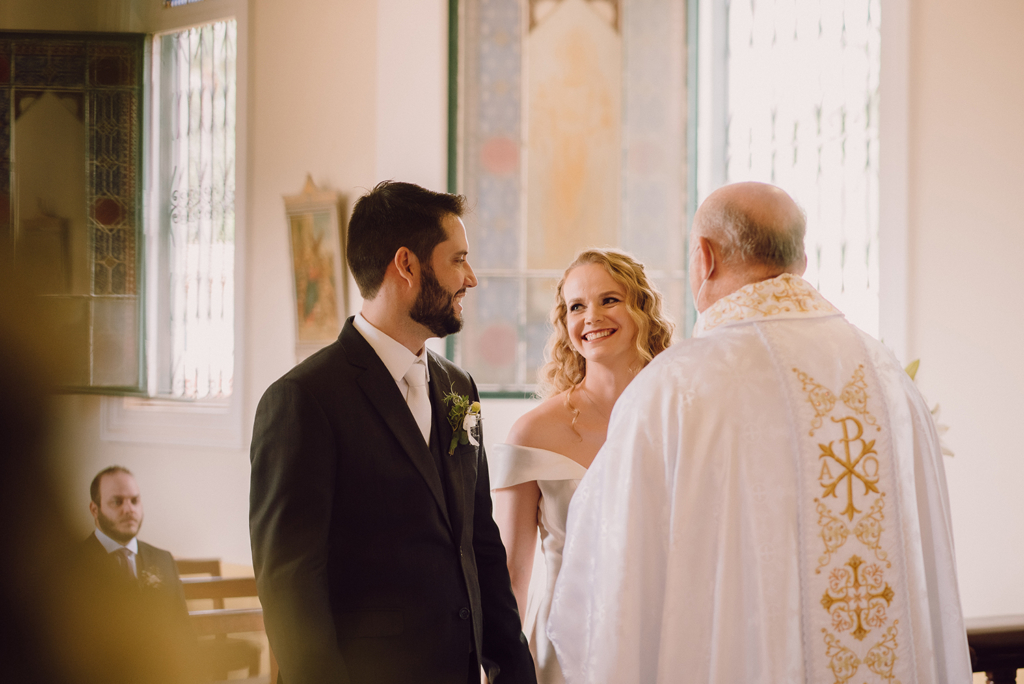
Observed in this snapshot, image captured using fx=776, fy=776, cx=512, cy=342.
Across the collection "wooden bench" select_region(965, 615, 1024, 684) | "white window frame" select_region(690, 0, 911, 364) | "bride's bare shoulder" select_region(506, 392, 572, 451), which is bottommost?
"wooden bench" select_region(965, 615, 1024, 684)

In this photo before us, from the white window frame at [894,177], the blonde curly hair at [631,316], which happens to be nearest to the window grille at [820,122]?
the white window frame at [894,177]

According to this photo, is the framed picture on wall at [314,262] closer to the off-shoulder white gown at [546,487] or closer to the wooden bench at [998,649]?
the off-shoulder white gown at [546,487]

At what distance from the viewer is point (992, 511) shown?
13.3 feet

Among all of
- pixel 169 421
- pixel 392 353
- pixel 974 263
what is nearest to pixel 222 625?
pixel 169 421

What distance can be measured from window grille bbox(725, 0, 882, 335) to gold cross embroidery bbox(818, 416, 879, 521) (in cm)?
327

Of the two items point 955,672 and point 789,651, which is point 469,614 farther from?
point 955,672

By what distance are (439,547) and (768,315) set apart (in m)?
0.87

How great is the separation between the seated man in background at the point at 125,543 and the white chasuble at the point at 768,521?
1393 millimetres

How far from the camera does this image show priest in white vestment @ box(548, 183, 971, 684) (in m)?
1.60

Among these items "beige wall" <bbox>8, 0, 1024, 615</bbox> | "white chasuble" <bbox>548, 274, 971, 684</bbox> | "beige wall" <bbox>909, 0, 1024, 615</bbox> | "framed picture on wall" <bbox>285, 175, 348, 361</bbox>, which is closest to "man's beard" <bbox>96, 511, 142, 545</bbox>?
"framed picture on wall" <bbox>285, 175, 348, 361</bbox>

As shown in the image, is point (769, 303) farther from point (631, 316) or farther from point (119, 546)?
point (119, 546)

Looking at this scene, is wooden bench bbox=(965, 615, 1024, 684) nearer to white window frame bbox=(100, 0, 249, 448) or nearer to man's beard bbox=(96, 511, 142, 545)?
white window frame bbox=(100, 0, 249, 448)

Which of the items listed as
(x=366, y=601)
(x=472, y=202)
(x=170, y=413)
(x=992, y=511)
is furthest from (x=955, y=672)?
(x=472, y=202)

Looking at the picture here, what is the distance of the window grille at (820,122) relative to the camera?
4695 millimetres
